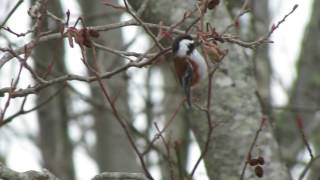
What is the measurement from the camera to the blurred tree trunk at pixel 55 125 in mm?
6309

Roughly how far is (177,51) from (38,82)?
495 mm

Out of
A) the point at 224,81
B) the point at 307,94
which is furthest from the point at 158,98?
the point at 224,81

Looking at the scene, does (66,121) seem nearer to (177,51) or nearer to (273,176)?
(273,176)

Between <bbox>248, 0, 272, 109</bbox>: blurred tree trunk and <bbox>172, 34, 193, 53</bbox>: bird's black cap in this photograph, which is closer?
<bbox>172, 34, 193, 53</bbox>: bird's black cap

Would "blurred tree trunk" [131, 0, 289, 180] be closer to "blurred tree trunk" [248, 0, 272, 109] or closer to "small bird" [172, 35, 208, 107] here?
"small bird" [172, 35, 208, 107]

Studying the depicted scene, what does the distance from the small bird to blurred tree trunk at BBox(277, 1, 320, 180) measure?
454 cm

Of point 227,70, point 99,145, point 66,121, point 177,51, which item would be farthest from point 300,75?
point 177,51

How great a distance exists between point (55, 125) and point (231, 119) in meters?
2.85

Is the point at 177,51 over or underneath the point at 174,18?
underneath

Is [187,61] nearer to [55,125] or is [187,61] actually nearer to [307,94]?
[55,125]

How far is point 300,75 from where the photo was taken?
8164 mm

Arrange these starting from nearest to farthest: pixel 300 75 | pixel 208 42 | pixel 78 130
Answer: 1. pixel 208 42
2. pixel 300 75
3. pixel 78 130

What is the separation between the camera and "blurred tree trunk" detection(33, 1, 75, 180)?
6.31 m

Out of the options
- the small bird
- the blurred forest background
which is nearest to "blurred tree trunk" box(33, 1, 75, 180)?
the blurred forest background
